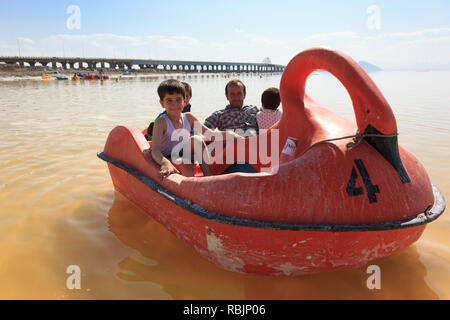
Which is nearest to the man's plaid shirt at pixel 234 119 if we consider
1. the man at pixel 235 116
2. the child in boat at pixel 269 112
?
the man at pixel 235 116

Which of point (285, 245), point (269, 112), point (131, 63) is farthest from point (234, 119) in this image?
point (131, 63)

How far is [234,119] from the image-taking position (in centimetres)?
387

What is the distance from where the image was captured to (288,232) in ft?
6.03

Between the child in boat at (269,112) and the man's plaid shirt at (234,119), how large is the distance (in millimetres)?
224

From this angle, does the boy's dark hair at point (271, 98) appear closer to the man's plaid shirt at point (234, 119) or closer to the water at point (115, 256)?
the man's plaid shirt at point (234, 119)

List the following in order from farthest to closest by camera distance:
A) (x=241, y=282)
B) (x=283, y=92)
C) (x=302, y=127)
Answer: (x=283, y=92), (x=302, y=127), (x=241, y=282)

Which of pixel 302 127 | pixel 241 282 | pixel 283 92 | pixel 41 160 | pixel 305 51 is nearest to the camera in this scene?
pixel 241 282

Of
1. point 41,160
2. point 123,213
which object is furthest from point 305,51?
point 41,160

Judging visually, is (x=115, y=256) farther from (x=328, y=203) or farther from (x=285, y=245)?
(x=328, y=203)

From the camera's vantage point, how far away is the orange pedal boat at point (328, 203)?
1804 mm
